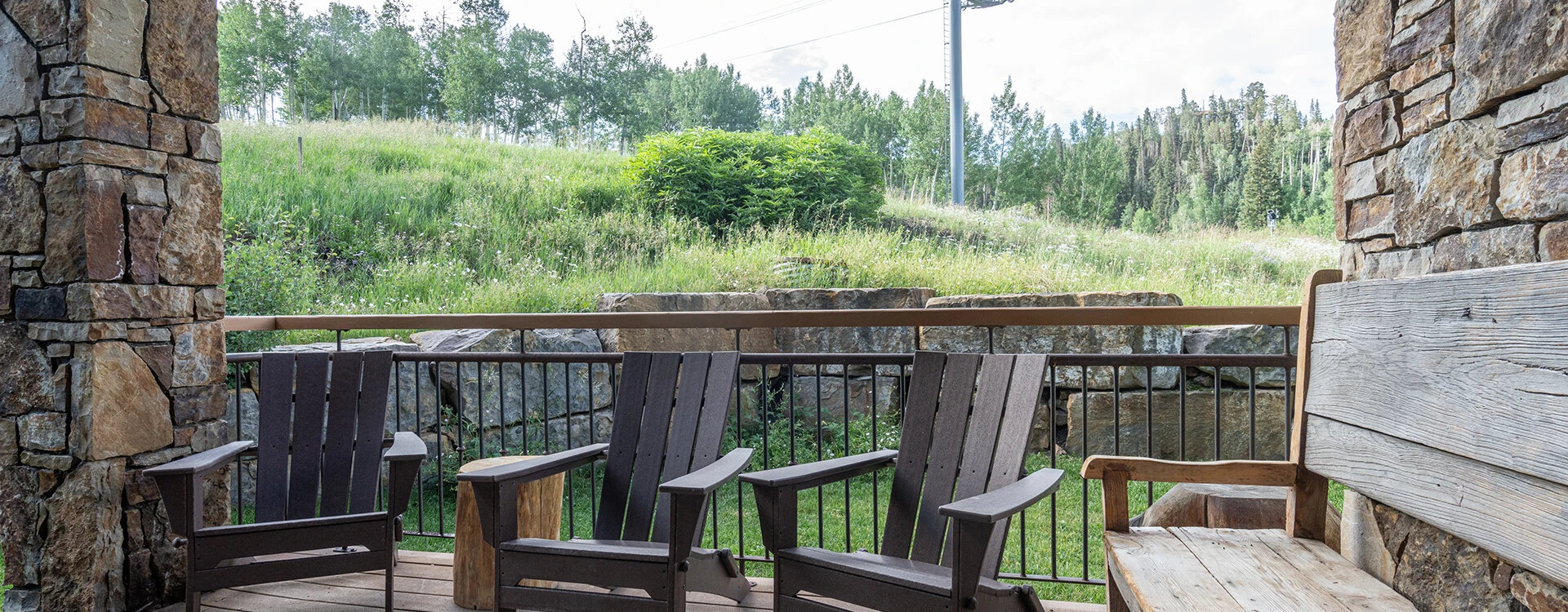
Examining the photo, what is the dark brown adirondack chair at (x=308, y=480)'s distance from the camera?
7.50 ft

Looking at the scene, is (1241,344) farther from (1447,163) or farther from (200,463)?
(200,463)

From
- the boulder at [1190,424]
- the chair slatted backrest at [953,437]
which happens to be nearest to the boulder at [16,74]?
the chair slatted backrest at [953,437]

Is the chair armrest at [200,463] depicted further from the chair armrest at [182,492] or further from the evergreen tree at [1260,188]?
the evergreen tree at [1260,188]

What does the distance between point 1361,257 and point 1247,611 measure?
42.4 inches

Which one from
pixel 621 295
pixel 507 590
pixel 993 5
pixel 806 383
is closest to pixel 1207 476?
pixel 507 590

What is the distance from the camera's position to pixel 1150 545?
1.79 meters

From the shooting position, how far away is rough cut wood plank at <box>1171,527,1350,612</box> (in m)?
1.41

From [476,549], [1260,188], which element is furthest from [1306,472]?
[1260,188]

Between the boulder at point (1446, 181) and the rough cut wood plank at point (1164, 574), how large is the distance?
2.73 feet

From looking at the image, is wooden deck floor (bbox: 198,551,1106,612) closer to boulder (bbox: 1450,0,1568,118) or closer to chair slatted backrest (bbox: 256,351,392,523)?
chair slatted backrest (bbox: 256,351,392,523)

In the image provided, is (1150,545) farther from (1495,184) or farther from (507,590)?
(507,590)

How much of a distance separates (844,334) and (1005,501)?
410 cm

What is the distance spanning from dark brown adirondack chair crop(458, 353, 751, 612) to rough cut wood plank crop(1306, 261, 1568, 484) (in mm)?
1407

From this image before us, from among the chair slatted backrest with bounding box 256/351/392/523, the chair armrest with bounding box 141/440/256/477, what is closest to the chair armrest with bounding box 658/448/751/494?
the chair slatted backrest with bounding box 256/351/392/523
